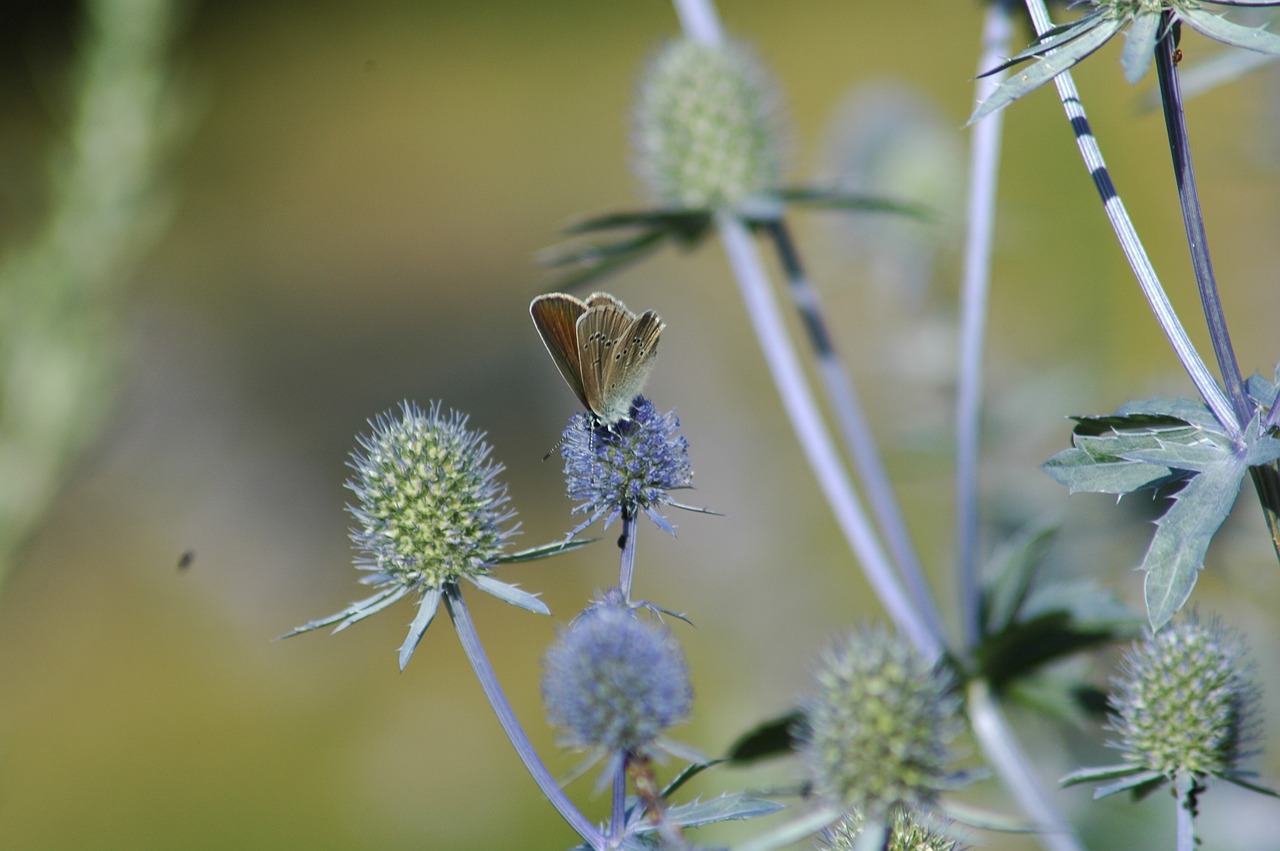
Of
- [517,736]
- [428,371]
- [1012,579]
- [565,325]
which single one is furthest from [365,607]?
[428,371]

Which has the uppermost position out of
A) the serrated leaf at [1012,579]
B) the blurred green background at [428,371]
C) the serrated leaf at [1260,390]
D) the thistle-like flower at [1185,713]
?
the blurred green background at [428,371]

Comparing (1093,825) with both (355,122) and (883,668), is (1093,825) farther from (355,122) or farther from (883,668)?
(355,122)

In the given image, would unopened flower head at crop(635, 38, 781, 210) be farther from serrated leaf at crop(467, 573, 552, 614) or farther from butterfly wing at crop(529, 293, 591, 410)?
serrated leaf at crop(467, 573, 552, 614)

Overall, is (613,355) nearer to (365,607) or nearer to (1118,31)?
(365,607)

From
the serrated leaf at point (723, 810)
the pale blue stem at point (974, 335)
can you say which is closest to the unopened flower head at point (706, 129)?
the pale blue stem at point (974, 335)

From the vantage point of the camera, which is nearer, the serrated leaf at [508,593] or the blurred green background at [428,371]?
the serrated leaf at [508,593]

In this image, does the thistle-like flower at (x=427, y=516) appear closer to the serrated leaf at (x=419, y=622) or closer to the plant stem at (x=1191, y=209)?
the serrated leaf at (x=419, y=622)

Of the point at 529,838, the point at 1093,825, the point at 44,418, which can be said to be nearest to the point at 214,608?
the point at 529,838
